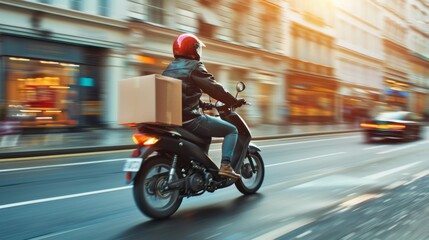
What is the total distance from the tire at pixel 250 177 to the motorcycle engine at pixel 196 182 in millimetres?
945

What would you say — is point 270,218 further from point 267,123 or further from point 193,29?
point 267,123

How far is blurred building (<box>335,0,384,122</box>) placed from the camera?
38.0 metres

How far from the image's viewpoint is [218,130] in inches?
→ 195

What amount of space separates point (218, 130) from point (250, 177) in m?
1.17

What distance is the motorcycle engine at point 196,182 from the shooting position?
467cm

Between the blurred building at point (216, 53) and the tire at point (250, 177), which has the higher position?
the blurred building at point (216, 53)

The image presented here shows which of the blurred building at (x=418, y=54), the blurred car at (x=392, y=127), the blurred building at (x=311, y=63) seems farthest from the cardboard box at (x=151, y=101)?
the blurred building at (x=418, y=54)

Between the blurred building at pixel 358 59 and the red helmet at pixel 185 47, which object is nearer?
the red helmet at pixel 185 47

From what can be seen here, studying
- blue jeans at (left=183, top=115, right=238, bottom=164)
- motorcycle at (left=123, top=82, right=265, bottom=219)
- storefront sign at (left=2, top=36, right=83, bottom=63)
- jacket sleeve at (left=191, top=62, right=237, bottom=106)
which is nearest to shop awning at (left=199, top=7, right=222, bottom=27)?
storefront sign at (left=2, top=36, right=83, bottom=63)

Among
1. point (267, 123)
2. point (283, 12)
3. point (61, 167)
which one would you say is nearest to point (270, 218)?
point (61, 167)

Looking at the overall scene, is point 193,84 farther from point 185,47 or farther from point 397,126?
point 397,126

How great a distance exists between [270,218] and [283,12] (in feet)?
89.0

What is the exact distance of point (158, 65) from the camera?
21.0m

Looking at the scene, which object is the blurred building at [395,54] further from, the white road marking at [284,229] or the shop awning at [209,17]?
the white road marking at [284,229]
